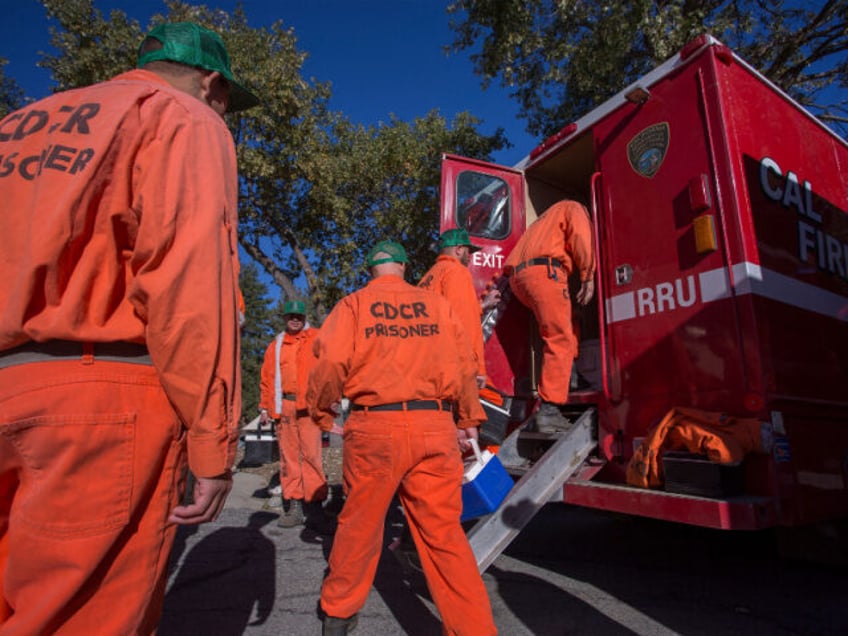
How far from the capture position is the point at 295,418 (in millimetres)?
5461

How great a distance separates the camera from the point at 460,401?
291 cm

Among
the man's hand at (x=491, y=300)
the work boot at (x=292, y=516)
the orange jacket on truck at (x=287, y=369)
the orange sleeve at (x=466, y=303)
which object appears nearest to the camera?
the orange sleeve at (x=466, y=303)

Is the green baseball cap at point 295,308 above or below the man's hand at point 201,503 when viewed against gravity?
above

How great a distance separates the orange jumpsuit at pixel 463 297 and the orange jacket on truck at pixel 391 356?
0.97 meters

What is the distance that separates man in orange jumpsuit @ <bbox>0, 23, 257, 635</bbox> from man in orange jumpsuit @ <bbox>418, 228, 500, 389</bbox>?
260 cm

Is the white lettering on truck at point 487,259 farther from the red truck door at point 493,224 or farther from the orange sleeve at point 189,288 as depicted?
the orange sleeve at point 189,288

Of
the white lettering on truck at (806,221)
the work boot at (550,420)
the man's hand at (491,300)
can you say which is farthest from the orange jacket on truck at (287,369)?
the white lettering on truck at (806,221)

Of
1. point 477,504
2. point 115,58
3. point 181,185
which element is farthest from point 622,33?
point 115,58

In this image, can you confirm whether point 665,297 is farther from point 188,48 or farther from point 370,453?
point 188,48

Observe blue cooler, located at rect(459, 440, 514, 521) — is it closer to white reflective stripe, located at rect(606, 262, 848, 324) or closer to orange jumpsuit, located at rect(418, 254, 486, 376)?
orange jumpsuit, located at rect(418, 254, 486, 376)

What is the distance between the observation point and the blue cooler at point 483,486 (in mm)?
3029

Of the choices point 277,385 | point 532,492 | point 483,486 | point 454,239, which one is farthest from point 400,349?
point 277,385

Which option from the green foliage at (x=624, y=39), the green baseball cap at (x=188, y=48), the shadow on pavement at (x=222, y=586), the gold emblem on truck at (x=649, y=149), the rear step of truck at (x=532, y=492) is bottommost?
the shadow on pavement at (x=222, y=586)

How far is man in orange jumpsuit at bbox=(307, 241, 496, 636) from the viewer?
243 centimetres
